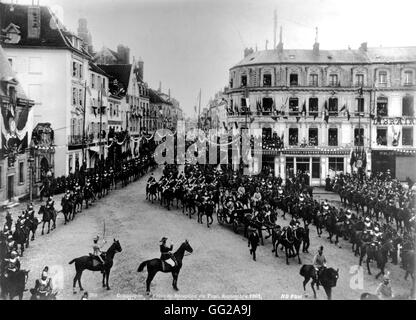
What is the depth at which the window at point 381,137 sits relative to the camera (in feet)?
121

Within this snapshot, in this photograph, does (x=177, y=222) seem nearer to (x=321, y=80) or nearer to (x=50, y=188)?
(x=50, y=188)

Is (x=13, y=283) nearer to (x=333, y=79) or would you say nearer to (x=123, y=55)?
(x=333, y=79)

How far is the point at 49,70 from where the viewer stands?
1251 inches

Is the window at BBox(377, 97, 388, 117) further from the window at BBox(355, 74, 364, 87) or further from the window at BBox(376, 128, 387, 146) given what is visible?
the window at BBox(355, 74, 364, 87)

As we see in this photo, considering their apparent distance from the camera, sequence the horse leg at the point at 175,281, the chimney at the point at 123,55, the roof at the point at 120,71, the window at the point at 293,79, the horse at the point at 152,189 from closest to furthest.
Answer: the horse leg at the point at 175,281 → the horse at the point at 152,189 → the window at the point at 293,79 → the roof at the point at 120,71 → the chimney at the point at 123,55

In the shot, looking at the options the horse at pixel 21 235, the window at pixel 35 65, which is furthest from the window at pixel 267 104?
the horse at pixel 21 235

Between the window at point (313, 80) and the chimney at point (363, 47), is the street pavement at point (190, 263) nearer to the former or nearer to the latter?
the window at point (313, 80)

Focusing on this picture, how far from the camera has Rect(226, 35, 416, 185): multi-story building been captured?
3631cm

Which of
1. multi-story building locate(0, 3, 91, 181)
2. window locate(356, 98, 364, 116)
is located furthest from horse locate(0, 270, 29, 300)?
window locate(356, 98, 364, 116)

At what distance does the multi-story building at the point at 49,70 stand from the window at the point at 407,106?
28.1 m

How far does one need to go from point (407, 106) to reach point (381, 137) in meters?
3.51

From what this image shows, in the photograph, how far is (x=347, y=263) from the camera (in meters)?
17.1

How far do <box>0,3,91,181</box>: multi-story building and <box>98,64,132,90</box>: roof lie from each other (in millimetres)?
18456
